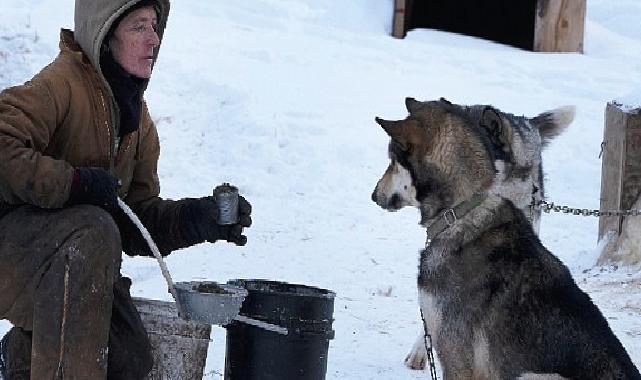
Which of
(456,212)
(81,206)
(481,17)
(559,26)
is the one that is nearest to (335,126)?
(559,26)

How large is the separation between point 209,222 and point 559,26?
1005 centimetres

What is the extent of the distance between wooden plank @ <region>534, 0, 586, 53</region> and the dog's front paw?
27.2ft

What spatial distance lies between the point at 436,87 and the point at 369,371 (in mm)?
6337

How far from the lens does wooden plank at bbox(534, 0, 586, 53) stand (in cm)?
1332

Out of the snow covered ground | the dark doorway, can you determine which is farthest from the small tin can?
the dark doorway

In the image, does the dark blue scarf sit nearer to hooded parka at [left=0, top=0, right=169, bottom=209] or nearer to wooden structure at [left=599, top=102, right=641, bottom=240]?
hooded parka at [left=0, top=0, right=169, bottom=209]

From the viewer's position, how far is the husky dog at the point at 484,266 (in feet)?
A: 13.4

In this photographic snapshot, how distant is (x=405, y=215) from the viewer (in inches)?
368

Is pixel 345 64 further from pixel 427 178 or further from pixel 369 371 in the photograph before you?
pixel 427 178

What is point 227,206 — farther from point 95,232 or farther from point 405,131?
Result: point 405,131

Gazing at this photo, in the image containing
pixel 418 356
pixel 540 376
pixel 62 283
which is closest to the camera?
pixel 62 283

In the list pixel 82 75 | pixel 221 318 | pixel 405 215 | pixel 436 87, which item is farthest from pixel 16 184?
pixel 436 87

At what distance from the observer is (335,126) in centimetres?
1084

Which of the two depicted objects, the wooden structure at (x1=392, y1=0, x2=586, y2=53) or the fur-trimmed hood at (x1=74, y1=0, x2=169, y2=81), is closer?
the fur-trimmed hood at (x1=74, y1=0, x2=169, y2=81)
